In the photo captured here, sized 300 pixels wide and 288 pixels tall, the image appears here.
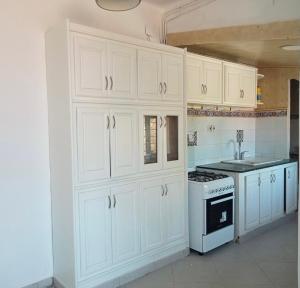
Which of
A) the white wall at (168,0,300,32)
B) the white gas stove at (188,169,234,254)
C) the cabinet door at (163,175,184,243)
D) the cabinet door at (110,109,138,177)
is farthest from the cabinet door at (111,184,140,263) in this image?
the white wall at (168,0,300,32)

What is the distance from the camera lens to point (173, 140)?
10.7ft

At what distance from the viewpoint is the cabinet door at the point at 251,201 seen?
12.5 feet

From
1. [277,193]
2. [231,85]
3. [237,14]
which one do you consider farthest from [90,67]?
[277,193]

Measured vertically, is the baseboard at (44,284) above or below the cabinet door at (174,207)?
below

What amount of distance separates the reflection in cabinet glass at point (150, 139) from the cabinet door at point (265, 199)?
1.67m

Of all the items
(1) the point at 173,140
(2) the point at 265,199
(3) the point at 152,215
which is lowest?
(2) the point at 265,199

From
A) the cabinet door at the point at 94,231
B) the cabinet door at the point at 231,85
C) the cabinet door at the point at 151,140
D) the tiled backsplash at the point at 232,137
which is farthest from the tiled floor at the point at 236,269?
the cabinet door at the point at 231,85

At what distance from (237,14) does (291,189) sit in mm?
2709

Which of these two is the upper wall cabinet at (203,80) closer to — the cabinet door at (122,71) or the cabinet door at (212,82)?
the cabinet door at (212,82)

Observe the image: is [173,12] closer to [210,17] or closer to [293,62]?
[210,17]

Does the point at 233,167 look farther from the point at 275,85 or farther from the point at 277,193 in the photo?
the point at 275,85

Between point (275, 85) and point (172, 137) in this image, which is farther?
point (275, 85)

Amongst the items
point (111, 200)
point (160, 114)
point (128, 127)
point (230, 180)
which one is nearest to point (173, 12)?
point (160, 114)

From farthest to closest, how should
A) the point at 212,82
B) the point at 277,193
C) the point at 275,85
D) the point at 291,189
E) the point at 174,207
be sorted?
the point at 275,85
the point at 291,189
the point at 277,193
the point at 212,82
the point at 174,207
